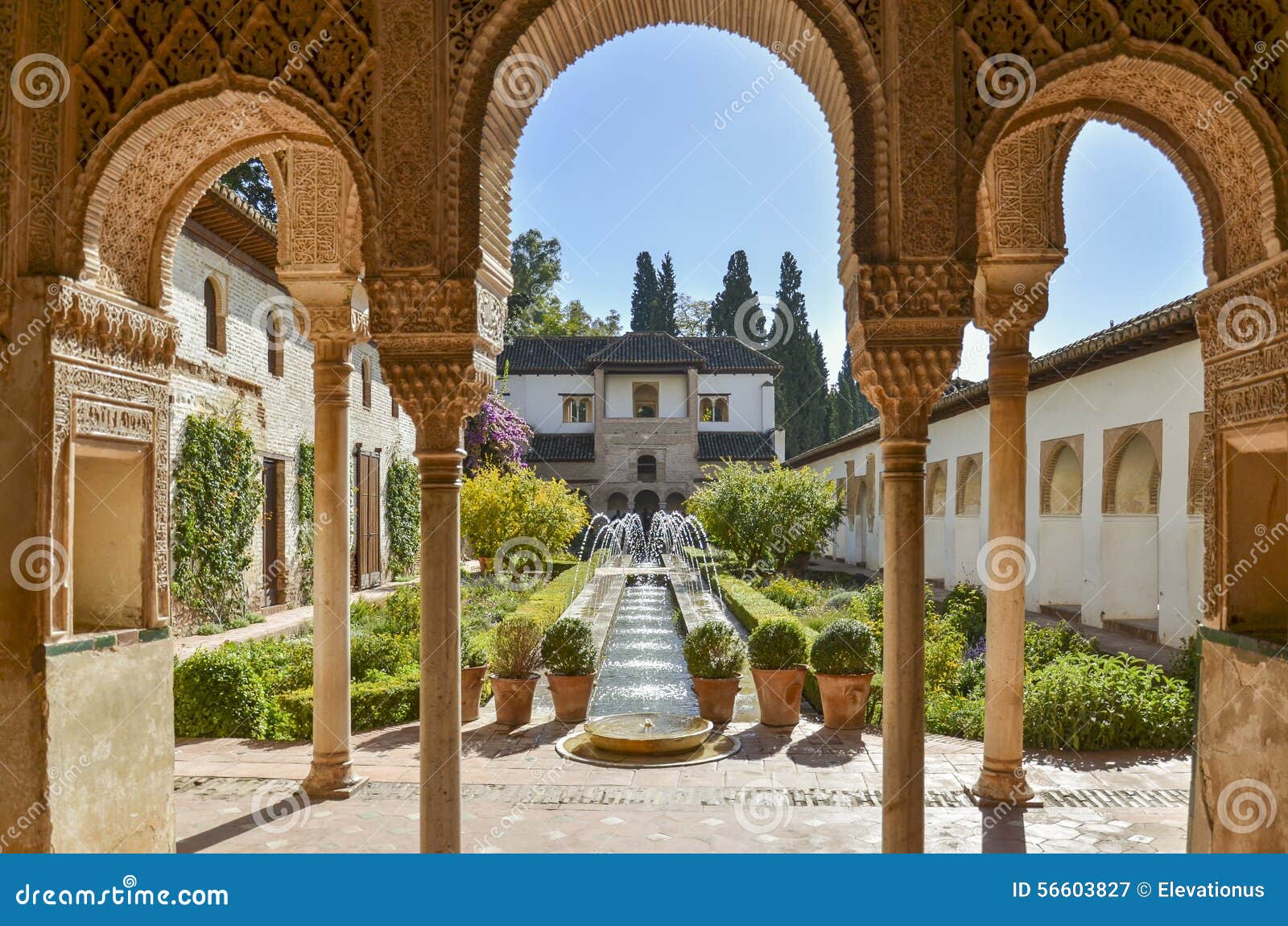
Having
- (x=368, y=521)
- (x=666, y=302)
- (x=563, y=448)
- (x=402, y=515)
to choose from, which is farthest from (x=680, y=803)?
(x=666, y=302)

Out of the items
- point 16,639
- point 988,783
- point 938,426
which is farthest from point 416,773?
point 938,426

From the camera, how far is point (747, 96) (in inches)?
229

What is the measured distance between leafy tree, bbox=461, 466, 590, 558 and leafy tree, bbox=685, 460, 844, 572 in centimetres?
374

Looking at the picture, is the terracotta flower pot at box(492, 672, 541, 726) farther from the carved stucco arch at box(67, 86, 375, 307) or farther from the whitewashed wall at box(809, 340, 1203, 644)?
the whitewashed wall at box(809, 340, 1203, 644)

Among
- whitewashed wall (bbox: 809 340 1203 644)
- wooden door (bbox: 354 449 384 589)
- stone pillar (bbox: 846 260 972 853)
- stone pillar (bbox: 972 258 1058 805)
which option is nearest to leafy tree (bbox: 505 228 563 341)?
wooden door (bbox: 354 449 384 589)

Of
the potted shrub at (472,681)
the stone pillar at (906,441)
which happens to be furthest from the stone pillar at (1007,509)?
the potted shrub at (472,681)

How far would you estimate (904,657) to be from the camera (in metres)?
4.28

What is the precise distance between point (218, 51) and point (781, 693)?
6.40 meters

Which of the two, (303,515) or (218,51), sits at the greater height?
(218,51)

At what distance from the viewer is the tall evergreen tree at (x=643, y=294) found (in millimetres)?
54750

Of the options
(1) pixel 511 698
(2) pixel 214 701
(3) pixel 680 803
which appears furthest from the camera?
(1) pixel 511 698

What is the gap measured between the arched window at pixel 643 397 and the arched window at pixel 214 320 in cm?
2794

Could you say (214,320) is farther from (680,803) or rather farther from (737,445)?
(737,445)

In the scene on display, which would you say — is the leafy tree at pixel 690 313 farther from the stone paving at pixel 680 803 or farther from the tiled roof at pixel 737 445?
the stone paving at pixel 680 803
